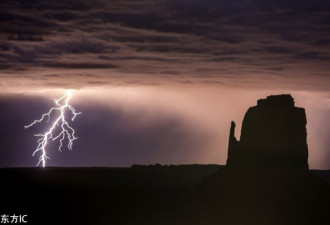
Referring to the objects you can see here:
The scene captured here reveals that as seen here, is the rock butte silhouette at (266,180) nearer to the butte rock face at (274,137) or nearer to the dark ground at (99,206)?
the butte rock face at (274,137)

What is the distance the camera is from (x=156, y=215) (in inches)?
4970

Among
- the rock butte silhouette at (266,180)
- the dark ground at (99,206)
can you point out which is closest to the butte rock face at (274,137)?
the rock butte silhouette at (266,180)

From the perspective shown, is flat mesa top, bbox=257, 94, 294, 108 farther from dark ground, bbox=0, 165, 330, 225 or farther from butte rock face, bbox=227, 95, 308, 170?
dark ground, bbox=0, 165, 330, 225

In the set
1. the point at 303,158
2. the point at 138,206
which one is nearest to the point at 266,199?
the point at 303,158

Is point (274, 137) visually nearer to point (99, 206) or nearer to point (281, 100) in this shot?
point (281, 100)

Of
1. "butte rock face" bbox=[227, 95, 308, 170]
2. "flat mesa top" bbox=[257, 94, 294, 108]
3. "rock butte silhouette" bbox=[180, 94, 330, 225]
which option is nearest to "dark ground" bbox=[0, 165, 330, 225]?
"rock butte silhouette" bbox=[180, 94, 330, 225]

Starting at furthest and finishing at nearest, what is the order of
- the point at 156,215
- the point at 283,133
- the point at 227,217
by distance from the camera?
the point at 156,215
the point at 283,133
the point at 227,217

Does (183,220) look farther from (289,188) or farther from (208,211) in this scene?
(289,188)

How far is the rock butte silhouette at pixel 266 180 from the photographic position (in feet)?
296

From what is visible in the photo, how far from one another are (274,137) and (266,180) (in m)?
6.91

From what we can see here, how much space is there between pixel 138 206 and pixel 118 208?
168 inches

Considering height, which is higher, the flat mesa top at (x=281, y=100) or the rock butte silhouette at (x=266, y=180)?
the flat mesa top at (x=281, y=100)

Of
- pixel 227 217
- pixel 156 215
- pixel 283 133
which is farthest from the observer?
pixel 156 215

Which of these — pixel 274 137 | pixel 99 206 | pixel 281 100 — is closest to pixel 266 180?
pixel 274 137
